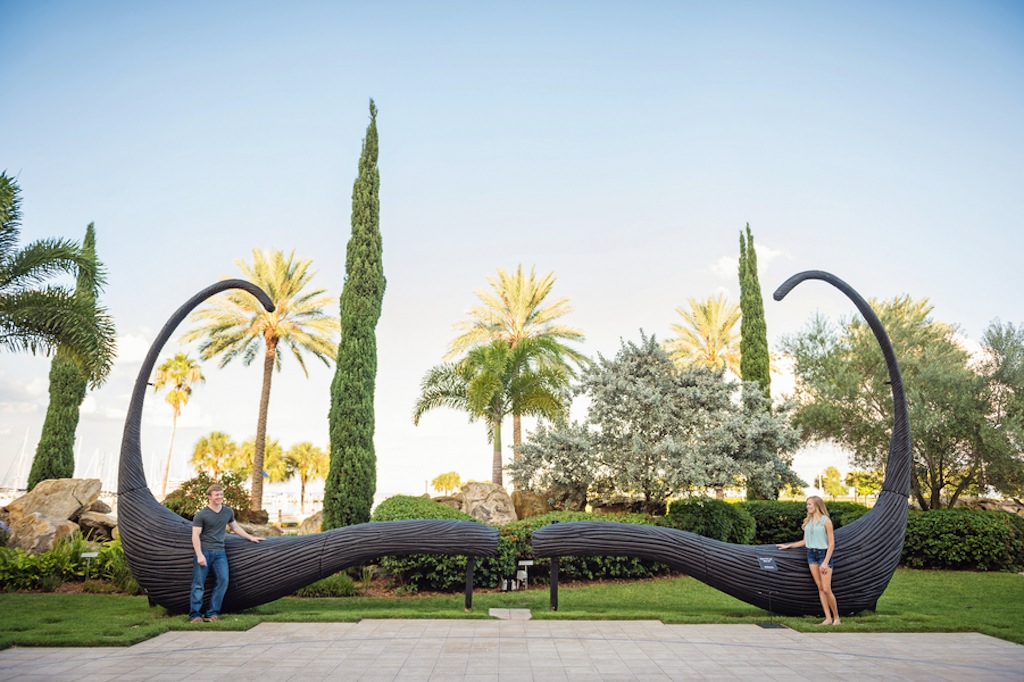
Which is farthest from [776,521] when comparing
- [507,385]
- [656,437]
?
[507,385]

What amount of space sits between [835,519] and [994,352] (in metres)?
7.06

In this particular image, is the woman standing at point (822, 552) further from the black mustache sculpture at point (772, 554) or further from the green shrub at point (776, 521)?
the green shrub at point (776, 521)

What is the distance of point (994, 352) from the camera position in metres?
19.1

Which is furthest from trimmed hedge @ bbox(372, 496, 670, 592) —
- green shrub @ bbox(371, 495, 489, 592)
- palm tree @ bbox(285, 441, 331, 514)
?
palm tree @ bbox(285, 441, 331, 514)

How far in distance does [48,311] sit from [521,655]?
11644 mm

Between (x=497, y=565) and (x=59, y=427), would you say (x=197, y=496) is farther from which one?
(x=59, y=427)

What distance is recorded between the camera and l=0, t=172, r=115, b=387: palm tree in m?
13.4

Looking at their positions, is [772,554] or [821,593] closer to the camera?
[821,593]

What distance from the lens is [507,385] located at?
21062 mm

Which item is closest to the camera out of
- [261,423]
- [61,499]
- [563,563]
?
[563,563]

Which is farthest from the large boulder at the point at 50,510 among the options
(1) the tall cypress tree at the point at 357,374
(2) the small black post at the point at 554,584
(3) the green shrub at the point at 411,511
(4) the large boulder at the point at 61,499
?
(2) the small black post at the point at 554,584

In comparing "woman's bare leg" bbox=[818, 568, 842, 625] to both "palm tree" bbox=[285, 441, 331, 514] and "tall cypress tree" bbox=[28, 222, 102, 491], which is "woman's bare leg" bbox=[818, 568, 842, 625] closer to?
"tall cypress tree" bbox=[28, 222, 102, 491]

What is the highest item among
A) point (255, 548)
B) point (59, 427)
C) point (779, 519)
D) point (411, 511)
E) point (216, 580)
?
point (59, 427)

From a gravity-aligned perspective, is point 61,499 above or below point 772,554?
above
